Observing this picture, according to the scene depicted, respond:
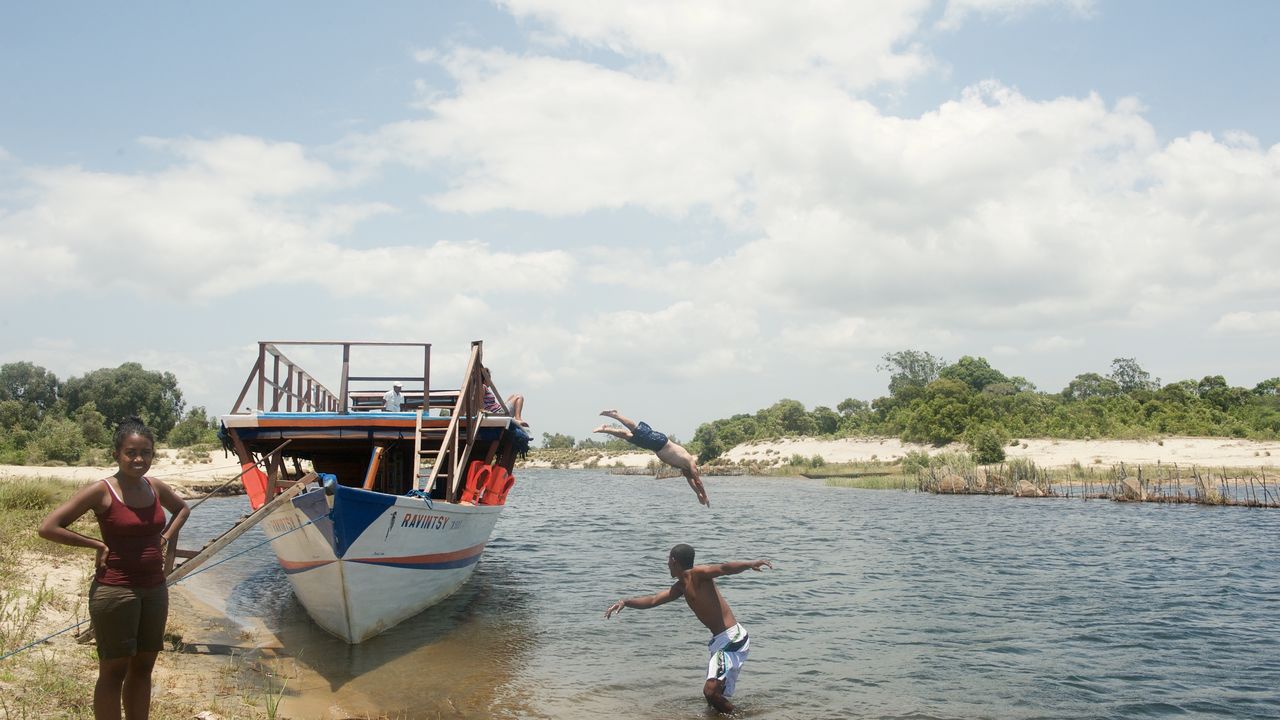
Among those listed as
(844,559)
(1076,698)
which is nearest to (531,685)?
(1076,698)

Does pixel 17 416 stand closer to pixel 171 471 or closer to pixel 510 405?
pixel 171 471

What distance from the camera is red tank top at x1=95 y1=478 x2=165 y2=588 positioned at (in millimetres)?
5297

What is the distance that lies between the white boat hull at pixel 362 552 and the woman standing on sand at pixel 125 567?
13.4 feet

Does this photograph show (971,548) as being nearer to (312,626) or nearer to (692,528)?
(692,528)

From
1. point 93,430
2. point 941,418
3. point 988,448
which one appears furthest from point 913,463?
point 93,430

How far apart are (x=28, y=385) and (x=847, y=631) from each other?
81.6 m

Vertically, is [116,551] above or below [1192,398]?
below

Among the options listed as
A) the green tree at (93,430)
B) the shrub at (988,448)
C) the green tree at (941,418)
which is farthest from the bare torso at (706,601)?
the green tree at (941,418)

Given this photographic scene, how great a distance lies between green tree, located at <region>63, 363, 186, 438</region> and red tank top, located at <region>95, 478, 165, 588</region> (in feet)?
225

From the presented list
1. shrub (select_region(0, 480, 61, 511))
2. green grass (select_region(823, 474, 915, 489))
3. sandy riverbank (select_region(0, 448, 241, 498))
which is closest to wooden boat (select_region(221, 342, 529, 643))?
shrub (select_region(0, 480, 61, 511))

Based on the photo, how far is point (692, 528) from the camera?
97.3 ft

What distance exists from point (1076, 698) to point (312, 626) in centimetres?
1068

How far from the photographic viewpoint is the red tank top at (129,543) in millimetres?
5297

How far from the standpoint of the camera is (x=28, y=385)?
231 feet
